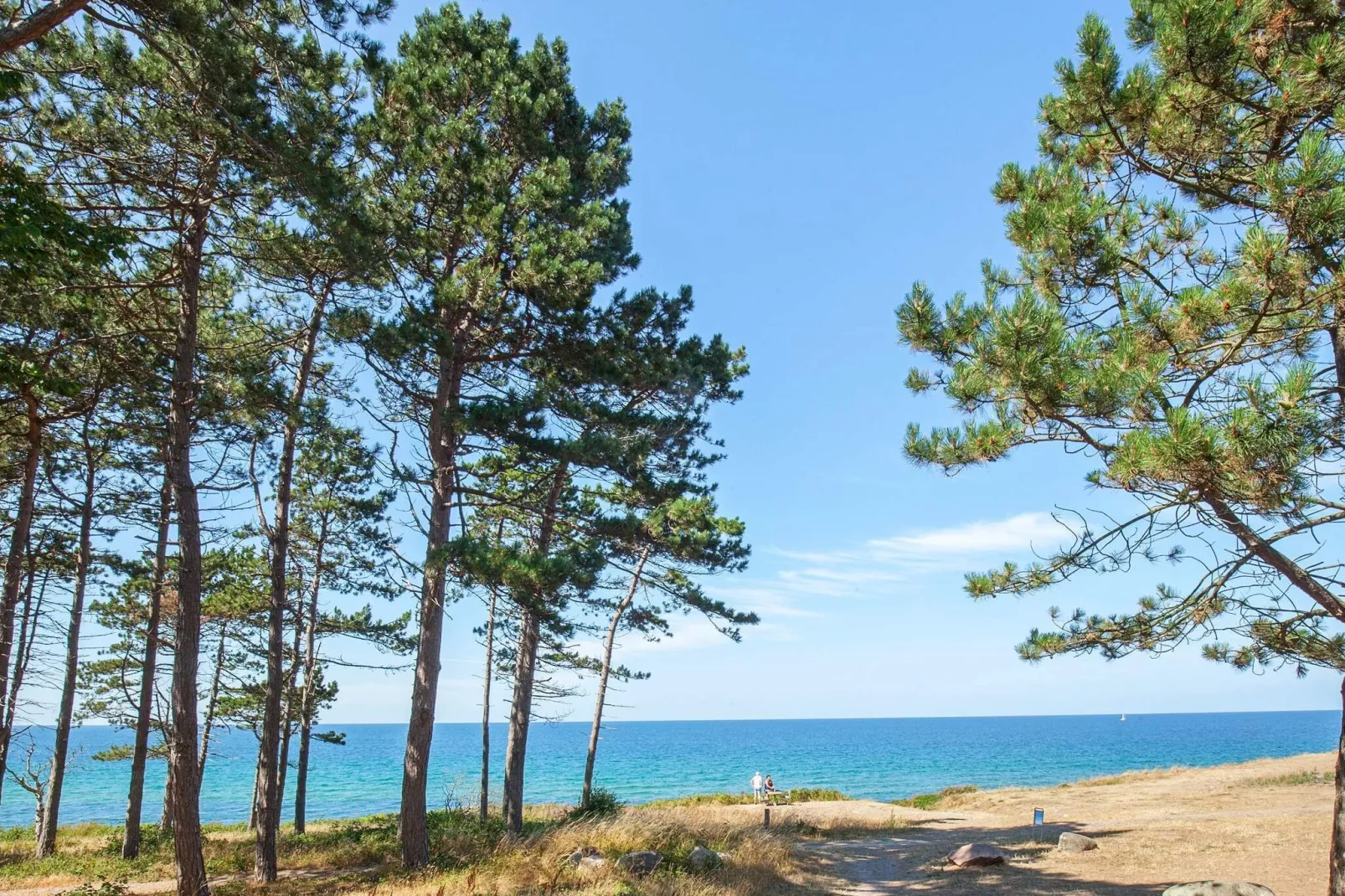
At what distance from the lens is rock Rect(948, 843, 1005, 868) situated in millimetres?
12570

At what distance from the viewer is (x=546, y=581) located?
8758mm

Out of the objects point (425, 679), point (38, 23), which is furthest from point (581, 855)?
point (38, 23)

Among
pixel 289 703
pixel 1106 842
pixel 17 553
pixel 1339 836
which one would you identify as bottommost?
pixel 1106 842

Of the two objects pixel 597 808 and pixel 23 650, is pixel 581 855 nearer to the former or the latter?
pixel 597 808

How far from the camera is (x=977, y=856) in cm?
1259

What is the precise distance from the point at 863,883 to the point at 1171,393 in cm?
903

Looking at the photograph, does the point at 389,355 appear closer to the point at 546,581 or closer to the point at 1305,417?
the point at 546,581

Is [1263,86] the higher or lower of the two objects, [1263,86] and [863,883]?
the higher

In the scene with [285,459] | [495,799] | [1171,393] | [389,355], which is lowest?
[495,799]

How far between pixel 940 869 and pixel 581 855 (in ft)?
20.2

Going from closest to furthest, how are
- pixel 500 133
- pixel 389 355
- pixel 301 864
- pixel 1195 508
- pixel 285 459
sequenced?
pixel 1195 508 → pixel 389 355 → pixel 500 133 → pixel 285 459 → pixel 301 864

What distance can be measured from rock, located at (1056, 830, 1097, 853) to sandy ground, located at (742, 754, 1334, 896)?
0.51 ft

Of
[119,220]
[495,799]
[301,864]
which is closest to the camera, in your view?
[119,220]

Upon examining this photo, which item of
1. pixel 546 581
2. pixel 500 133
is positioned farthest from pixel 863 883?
pixel 500 133
